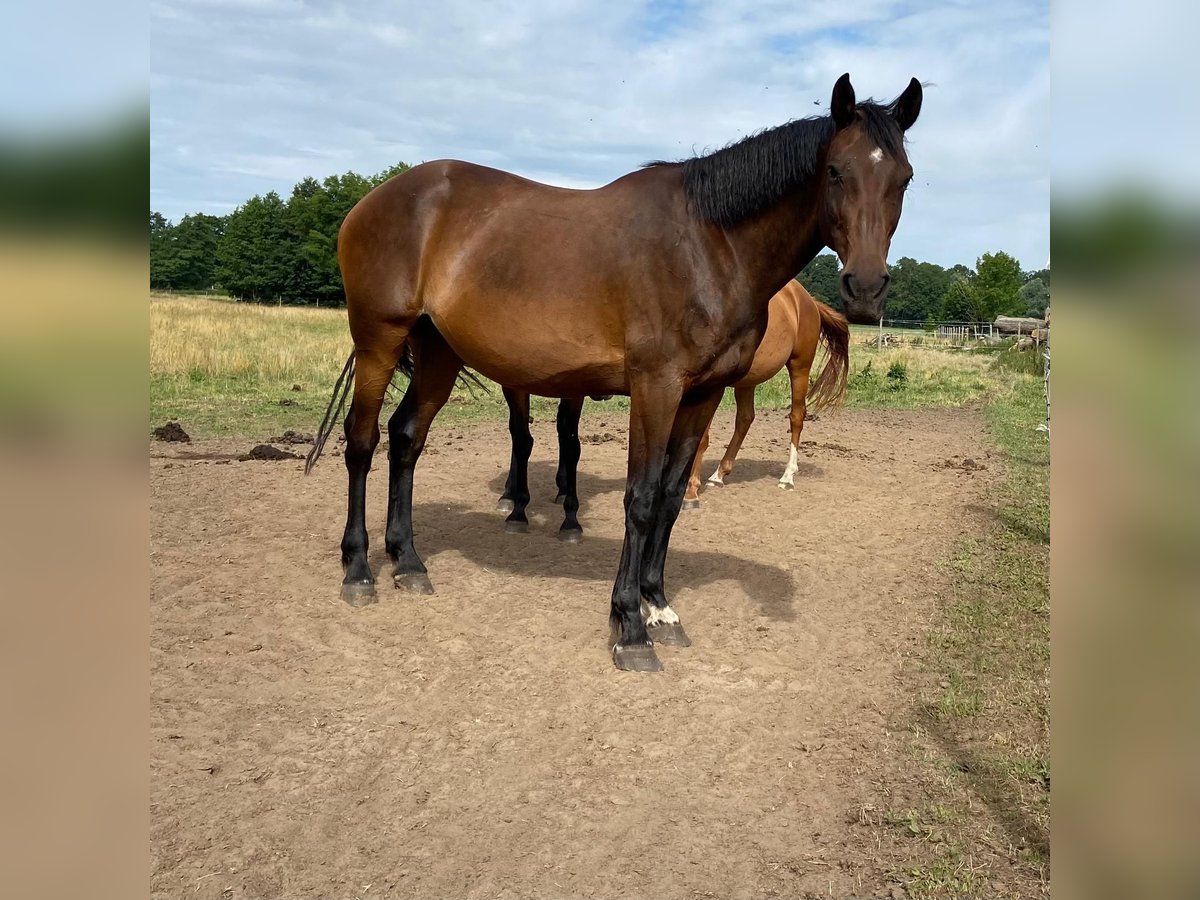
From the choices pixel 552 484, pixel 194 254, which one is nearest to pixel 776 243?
pixel 552 484

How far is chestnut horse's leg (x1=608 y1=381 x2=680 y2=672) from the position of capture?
434cm

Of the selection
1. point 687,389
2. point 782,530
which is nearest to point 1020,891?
point 687,389

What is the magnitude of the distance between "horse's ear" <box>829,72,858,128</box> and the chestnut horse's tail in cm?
609

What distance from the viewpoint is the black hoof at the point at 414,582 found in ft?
17.8

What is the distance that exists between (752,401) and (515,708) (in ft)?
18.3

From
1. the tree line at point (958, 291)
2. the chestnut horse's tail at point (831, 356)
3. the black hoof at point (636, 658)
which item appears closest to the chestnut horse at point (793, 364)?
the chestnut horse's tail at point (831, 356)

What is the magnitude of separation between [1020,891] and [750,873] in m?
0.80

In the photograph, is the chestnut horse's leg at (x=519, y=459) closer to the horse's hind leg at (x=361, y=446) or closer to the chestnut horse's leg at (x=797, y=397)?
the horse's hind leg at (x=361, y=446)

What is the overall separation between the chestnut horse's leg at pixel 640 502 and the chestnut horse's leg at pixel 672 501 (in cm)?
13

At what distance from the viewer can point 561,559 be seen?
632 centimetres

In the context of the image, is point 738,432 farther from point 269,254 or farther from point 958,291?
point 269,254
